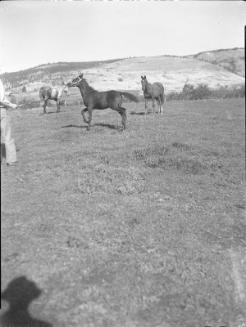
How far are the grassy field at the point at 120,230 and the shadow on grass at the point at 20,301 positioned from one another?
0.5 inches

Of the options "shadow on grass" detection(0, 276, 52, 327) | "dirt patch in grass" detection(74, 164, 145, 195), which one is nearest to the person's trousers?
"shadow on grass" detection(0, 276, 52, 327)

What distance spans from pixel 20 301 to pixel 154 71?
2168cm

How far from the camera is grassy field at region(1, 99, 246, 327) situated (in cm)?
370

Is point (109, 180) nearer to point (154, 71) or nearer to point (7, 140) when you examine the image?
point (7, 140)

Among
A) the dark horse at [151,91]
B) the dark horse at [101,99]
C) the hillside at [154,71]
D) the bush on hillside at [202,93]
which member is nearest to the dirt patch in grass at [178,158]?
the dark horse at [101,99]

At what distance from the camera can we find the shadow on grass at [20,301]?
10.5 ft

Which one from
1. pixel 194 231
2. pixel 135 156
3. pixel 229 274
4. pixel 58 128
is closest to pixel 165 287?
pixel 229 274

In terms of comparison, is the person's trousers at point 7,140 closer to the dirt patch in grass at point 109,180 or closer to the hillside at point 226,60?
the dirt patch in grass at point 109,180

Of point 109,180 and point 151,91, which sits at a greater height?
point 151,91

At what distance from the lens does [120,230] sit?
7.31 meters

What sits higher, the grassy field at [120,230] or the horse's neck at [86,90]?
the horse's neck at [86,90]

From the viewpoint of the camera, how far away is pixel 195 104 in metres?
25.4

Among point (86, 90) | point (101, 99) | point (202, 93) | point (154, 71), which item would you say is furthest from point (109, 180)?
point (202, 93)

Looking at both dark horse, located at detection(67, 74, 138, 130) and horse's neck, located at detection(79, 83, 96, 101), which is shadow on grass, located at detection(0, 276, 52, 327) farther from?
horse's neck, located at detection(79, 83, 96, 101)
